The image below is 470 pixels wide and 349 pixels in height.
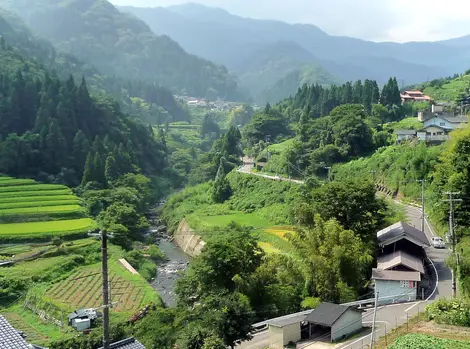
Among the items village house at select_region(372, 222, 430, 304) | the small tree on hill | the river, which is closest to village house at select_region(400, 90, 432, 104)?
the small tree on hill

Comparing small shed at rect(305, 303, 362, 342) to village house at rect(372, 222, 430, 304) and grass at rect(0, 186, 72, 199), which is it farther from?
grass at rect(0, 186, 72, 199)

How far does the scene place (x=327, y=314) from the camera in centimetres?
1900

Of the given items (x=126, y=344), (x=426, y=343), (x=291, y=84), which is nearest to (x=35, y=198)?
(x=126, y=344)

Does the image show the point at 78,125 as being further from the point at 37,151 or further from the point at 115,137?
the point at 37,151

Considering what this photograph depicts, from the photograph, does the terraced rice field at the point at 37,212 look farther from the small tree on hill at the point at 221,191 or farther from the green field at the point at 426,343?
the green field at the point at 426,343

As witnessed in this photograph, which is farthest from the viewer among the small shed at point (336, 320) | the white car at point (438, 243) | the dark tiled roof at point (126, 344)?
the white car at point (438, 243)

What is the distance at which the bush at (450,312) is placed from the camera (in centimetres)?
1766

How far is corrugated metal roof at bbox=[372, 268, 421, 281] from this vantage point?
22312 mm

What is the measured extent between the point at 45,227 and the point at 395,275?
29.4m

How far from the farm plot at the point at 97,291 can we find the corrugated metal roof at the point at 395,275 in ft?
45.0

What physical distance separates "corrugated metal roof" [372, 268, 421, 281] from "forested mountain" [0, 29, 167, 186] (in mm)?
40031

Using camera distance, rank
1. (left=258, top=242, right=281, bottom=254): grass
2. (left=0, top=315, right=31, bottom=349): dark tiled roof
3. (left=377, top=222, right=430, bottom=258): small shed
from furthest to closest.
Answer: (left=258, top=242, right=281, bottom=254): grass, (left=377, top=222, right=430, bottom=258): small shed, (left=0, top=315, right=31, bottom=349): dark tiled roof

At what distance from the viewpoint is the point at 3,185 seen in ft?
167

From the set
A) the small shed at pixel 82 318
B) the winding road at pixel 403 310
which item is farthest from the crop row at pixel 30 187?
the winding road at pixel 403 310
